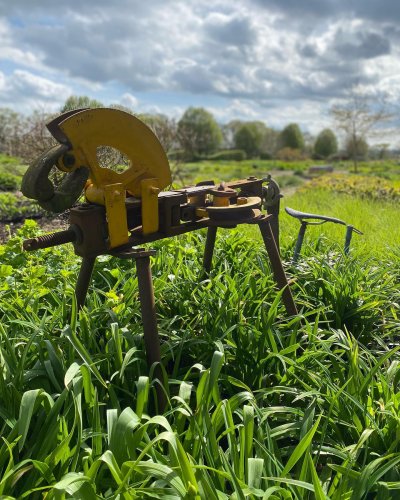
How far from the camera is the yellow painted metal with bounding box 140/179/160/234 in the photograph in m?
1.77

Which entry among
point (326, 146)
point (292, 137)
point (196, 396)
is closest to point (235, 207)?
point (196, 396)

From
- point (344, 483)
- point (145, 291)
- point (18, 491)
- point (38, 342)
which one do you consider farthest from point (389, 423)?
point (38, 342)

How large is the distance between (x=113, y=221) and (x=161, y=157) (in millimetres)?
372

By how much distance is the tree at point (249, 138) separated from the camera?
50.4 metres

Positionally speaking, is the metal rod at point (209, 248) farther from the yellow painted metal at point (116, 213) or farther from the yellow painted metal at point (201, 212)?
the yellow painted metal at point (116, 213)

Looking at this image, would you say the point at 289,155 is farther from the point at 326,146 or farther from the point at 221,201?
the point at 221,201

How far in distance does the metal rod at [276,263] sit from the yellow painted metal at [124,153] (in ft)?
1.98

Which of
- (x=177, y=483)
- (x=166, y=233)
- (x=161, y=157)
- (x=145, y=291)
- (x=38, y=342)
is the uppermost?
(x=161, y=157)

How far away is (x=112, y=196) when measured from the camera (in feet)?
5.39

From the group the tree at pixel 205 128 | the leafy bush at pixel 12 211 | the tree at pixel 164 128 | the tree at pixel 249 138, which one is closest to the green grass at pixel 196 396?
the leafy bush at pixel 12 211

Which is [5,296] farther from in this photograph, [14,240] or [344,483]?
[344,483]

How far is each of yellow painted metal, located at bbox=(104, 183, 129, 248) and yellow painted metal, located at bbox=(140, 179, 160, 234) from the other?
106 mm

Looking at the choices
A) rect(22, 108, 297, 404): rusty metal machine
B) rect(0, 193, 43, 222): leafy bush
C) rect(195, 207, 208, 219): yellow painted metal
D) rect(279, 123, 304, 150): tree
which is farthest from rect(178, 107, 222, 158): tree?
rect(22, 108, 297, 404): rusty metal machine

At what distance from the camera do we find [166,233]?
1.91 m
